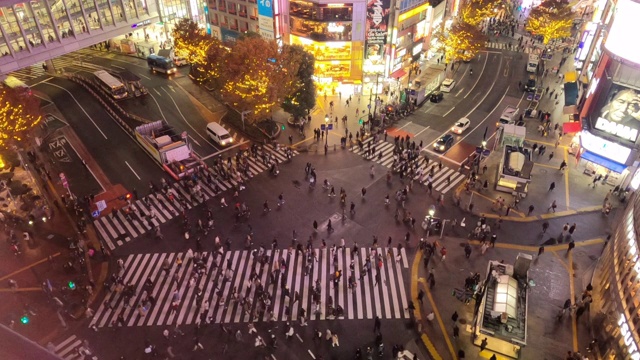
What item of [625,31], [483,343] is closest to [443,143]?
[625,31]

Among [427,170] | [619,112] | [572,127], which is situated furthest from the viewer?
[572,127]

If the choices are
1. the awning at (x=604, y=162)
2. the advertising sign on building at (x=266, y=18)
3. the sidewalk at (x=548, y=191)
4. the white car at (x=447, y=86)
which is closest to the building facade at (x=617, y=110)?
the awning at (x=604, y=162)

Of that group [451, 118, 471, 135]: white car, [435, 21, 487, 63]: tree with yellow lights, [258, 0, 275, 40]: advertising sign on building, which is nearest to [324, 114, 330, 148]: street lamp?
[451, 118, 471, 135]: white car

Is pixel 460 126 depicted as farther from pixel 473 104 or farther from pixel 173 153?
pixel 173 153

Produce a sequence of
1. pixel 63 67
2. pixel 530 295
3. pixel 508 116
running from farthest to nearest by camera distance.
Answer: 1. pixel 63 67
2. pixel 508 116
3. pixel 530 295

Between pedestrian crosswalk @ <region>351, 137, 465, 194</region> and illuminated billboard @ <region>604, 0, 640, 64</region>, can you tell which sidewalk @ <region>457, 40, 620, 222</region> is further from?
illuminated billboard @ <region>604, 0, 640, 64</region>

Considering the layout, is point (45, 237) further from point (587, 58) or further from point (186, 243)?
point (587, 58)
